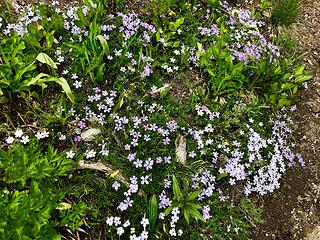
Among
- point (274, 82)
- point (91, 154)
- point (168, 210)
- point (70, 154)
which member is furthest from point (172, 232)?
point (274, 82)

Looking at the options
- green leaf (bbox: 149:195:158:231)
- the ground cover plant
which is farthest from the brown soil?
green leaf (bbox: 149:195:158:231)

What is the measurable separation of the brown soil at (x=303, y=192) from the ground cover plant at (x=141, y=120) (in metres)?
0.14

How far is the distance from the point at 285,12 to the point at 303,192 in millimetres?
2336

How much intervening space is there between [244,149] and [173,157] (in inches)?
33.1

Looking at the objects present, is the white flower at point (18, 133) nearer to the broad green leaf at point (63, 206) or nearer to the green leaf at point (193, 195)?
the broad green leaf at point (63, 206)

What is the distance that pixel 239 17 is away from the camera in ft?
17.4

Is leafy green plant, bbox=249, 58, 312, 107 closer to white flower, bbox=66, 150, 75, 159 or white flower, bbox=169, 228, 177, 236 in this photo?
white flower, bbox=169, 228, 177, 236

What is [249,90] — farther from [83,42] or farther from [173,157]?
[83,42]

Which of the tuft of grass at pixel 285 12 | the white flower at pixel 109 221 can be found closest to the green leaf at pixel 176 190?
the white flower at pixel 109 221

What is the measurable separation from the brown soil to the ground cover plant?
14cm

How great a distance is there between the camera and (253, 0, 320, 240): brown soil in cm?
428

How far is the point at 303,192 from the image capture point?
179 inches

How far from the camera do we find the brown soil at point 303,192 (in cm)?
428

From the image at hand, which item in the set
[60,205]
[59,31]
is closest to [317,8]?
[59,31]
